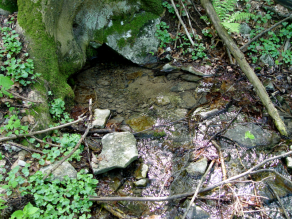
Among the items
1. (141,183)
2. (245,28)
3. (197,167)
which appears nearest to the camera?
(141,183)

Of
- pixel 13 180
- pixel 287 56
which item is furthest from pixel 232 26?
pixel 13 180

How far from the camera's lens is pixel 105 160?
9.96 ft

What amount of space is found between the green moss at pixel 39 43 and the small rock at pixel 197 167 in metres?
2.47

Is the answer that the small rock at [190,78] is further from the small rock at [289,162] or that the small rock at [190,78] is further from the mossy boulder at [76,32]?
the small rock at [289,162]

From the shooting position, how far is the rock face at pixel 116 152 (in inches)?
117

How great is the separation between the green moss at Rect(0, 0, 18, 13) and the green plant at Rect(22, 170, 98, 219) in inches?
128

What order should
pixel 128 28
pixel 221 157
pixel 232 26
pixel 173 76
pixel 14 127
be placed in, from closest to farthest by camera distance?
pixel 14 127
pixel 221 157
pixel 232 26
pixel 173 76
pixel 128 28

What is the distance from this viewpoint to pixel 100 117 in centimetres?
371

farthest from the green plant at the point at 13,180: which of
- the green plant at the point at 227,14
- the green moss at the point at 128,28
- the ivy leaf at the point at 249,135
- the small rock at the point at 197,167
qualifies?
the green plant at the point at 227,14

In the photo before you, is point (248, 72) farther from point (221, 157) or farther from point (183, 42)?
point (221, 157)

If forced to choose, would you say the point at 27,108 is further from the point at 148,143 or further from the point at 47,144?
the point at 148,143

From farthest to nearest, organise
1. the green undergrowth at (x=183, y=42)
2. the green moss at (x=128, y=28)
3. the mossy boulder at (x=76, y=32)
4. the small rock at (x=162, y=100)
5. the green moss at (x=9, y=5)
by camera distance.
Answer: the green undergrowth at (x=183, y=42), the green moss at (x=128, y=28), the small rock at (x=162, y=100), the green moss at (x=9, y=5), the mossy boulder at (x=76, y=32)

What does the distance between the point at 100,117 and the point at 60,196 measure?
153 cm

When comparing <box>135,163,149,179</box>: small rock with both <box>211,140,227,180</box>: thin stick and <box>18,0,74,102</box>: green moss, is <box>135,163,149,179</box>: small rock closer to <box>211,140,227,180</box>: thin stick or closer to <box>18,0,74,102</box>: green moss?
<box>211,140,227,180</box>: thin stick
